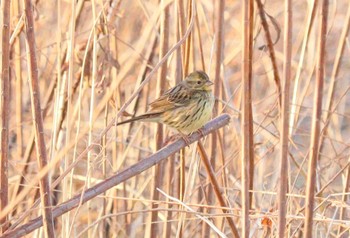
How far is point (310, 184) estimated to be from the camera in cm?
196

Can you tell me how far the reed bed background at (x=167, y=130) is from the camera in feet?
6.46

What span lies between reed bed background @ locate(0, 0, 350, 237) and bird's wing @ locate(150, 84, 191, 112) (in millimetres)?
103

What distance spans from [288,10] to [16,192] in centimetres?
180

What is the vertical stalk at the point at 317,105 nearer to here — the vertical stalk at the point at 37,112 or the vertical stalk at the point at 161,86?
the vertical stalk at the point at 37,112

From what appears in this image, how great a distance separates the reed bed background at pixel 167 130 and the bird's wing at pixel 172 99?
0.10 metres

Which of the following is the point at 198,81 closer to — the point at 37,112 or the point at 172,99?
the point at 172,99

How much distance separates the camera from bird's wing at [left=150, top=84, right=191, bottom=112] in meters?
3.34

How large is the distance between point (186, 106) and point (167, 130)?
0.91ft

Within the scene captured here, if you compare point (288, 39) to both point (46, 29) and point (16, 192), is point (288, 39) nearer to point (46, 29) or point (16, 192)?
point (16, 192)

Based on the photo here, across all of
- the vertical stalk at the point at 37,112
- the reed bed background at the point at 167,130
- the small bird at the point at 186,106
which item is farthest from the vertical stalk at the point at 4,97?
the small bird at the point at 186,106

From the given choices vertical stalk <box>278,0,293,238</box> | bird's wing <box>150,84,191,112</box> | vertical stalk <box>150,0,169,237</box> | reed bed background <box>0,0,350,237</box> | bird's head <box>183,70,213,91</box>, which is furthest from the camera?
bird's wing <box>150,84,191,112</box>

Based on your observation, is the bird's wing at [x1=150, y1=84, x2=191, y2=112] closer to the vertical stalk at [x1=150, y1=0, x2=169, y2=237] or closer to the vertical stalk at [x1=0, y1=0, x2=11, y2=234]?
the vertical stalk at [x1=150, y1=0, x2=169, y2=237]

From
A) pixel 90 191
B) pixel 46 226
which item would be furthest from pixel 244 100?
pixel 46 226

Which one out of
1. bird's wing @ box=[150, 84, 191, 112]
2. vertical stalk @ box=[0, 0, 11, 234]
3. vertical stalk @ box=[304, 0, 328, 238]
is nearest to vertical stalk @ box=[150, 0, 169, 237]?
bird's wing @ box=[150, 84, 191, 112]
